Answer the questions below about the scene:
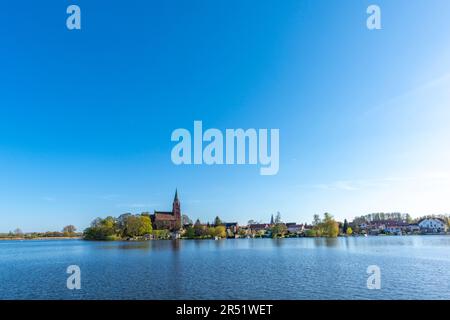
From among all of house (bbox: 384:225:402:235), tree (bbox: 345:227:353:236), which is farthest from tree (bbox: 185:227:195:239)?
house (bbox: 384:225:402:235)

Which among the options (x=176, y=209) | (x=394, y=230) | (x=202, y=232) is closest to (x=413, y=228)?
(x=394, y=230)

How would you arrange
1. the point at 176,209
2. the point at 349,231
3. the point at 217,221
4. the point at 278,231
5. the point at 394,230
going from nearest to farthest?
the point at 217,221 < the point at 349,231 < the point at 278,231 < the point at 176,209 < the point at 394,230

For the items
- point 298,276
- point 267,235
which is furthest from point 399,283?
point 267,235

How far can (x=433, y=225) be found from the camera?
183875 mm

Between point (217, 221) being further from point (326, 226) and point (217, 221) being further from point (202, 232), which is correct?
point (326, 226)

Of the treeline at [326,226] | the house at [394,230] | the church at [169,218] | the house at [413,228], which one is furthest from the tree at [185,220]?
the house at [413,228]

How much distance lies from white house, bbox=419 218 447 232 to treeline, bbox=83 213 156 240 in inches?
5943

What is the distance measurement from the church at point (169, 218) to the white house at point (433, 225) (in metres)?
144

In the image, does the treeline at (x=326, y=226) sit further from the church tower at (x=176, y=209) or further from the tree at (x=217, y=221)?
the church tower at (x=176, y=209)

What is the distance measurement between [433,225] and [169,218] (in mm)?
153531

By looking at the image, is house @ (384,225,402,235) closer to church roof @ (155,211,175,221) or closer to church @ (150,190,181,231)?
church @ (150,190,181,231)

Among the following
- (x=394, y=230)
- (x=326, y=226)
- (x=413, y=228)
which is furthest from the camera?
(x=413, y=228)

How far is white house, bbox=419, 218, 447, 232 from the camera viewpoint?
597 feet
